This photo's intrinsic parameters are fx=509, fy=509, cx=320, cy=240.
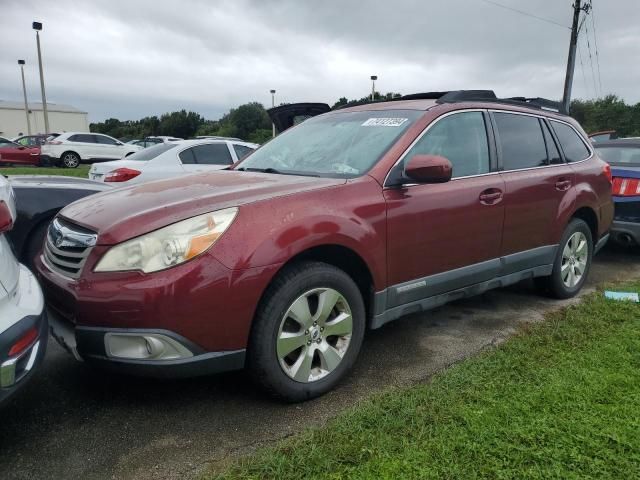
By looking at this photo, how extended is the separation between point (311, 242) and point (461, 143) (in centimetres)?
158

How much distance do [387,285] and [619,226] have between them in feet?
13.6

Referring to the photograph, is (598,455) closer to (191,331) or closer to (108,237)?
(191,331)

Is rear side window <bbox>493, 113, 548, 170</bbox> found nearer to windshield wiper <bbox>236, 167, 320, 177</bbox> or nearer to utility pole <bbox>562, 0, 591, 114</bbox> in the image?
windshield wiper <bbox>236, 167, 320, 177</bbox>

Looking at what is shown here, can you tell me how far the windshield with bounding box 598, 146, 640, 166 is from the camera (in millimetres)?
6367

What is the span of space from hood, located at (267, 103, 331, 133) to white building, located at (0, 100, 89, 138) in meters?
70.3

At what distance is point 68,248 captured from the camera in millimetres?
2645

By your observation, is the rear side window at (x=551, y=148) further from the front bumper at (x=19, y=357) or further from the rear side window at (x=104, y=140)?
the rear side window at (x=104, y=140)

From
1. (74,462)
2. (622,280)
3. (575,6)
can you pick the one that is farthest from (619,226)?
(575,6)

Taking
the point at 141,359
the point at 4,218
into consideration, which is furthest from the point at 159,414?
the point at 4,218

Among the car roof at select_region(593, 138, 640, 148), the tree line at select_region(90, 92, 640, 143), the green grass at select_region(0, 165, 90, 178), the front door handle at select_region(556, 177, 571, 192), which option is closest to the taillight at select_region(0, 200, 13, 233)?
the front door handle at select_region(556, 177, 571, 192)

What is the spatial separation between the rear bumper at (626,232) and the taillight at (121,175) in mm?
6212

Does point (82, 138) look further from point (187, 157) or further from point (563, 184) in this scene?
point (563, 184)

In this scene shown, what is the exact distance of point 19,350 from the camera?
2041mm

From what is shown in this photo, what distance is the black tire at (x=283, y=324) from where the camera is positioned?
8.30ft
